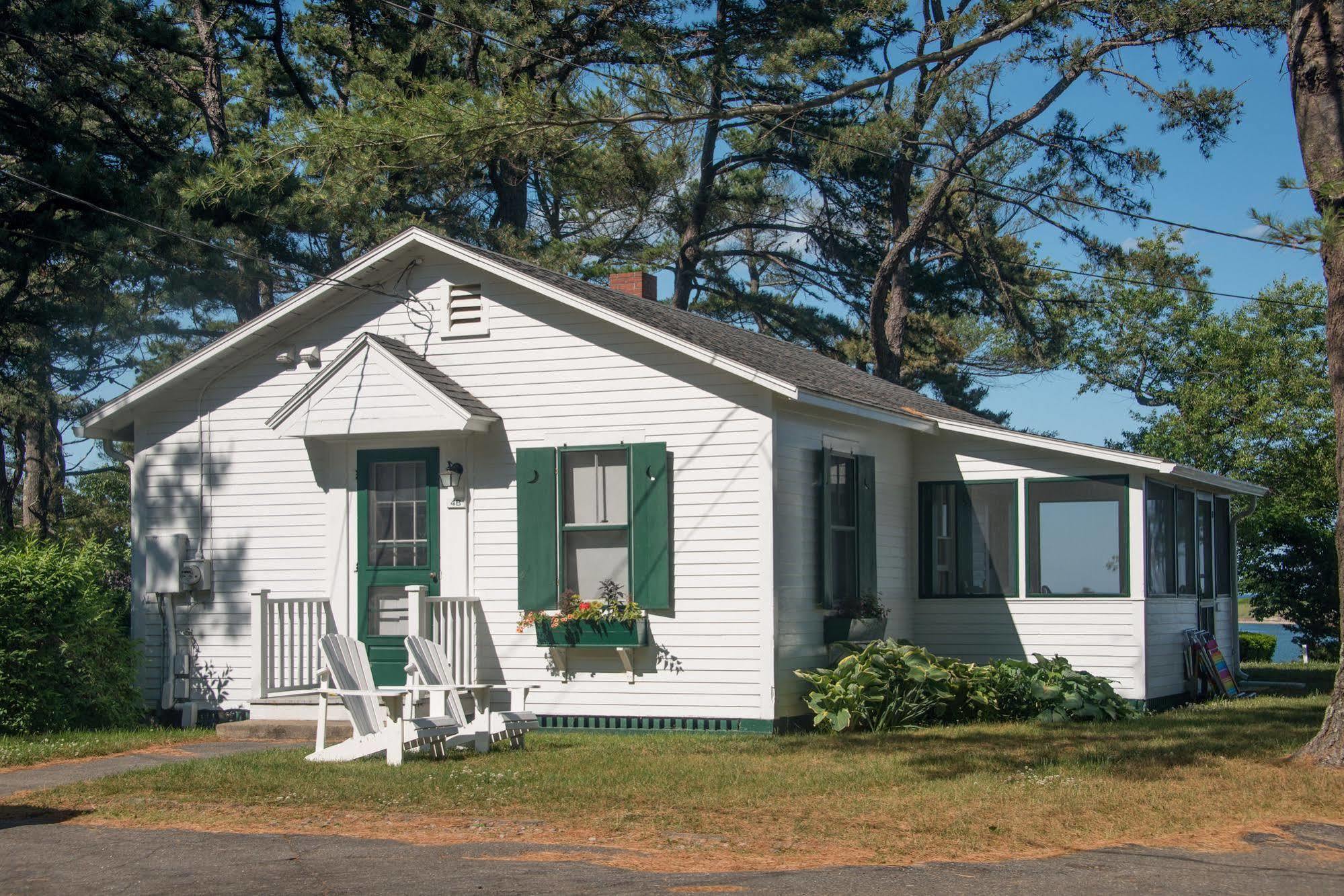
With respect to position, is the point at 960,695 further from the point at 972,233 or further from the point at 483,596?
the point at 972,233

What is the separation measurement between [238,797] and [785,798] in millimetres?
3503

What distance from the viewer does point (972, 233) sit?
29688 mm

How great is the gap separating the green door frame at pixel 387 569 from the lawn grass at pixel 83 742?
1714 mm

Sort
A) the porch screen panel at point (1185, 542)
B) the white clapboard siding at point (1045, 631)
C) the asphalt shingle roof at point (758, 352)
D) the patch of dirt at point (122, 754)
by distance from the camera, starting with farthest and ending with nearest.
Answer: the porch screen panel at point (1185, 542) → the white clapboard siding at point (1045, 631) → the asphalt shingle roof at point (758, 352) → the patch of dirt at point (122, 754)

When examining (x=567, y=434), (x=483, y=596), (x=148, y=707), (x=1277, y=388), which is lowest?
(x=148, y=707)

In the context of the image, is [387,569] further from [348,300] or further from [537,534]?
[348,300]

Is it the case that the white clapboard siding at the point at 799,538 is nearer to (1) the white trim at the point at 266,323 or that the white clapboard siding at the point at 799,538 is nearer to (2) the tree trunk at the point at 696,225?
(1) the white trim at the point at 266,323

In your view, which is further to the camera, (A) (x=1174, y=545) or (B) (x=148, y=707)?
(A) (x=1174, y=545)

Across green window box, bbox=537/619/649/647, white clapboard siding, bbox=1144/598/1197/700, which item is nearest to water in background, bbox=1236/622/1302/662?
white clapboard siding, bbox=1144/598/1197/700

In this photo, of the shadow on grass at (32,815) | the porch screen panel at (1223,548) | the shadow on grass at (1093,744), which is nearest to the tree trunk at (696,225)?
the porch screen panel at (1223,548)

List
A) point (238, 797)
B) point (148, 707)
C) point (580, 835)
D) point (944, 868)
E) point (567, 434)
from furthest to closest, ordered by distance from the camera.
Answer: point (148, 707), point (567, 434), point (238, 797), point (580, 835), point (944, 868)

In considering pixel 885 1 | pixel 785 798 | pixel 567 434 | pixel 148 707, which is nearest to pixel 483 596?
Answer: pixel 567 434

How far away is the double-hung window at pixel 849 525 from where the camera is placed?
14.0 meters

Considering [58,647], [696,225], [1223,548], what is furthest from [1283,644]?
[58,647]
